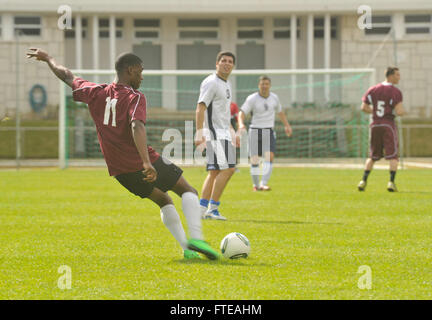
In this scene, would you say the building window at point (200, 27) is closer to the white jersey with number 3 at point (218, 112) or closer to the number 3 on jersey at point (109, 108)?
the white jersey with number 3 at point (218, 112)

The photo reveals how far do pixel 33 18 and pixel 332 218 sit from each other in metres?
31.3

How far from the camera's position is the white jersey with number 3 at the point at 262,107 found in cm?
1320

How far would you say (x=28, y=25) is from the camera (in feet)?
120

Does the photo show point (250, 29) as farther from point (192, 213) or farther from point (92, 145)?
point (192, 213)

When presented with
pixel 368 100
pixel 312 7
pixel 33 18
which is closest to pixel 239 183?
pixel 368 100

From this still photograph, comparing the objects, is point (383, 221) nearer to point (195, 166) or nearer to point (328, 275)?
point (328, 275)

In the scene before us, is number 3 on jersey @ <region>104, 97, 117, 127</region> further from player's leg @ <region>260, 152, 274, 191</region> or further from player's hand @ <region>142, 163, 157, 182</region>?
player's leg @ <region>260, 152, 274, 191</region>

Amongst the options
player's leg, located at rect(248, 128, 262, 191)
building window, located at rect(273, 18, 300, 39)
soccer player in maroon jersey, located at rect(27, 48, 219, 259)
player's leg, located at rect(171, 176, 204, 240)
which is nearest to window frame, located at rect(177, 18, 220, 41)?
building window, located at rect(273, 18, 300, 39)

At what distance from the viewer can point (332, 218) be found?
8.55 meters

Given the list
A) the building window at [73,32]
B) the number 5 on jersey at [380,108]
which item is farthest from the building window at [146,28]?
the number 5 on jersey at [380,108]

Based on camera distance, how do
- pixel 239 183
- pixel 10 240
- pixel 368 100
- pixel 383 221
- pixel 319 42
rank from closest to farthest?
1. pixel 10 240
2. pixel 383 221
3. pixel 368 100
4. pixel 239 183
5. pixel 319 42

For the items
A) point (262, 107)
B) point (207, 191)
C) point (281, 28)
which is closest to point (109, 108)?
point (207, 191)

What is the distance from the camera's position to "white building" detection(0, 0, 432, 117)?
34.1 m
